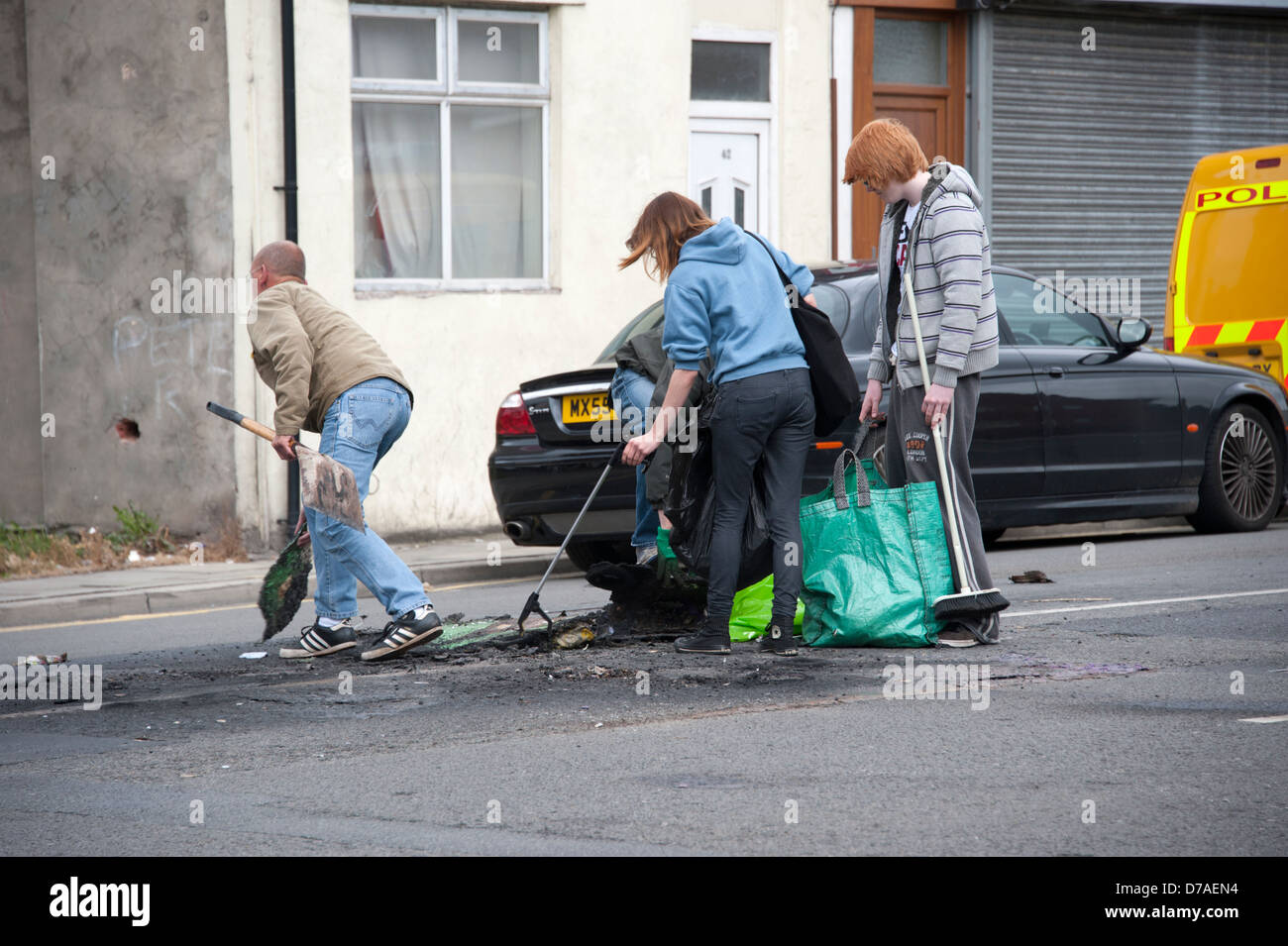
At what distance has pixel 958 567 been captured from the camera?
654 cm

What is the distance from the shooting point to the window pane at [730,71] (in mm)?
14328

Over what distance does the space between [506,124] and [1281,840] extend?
10491 millimetres

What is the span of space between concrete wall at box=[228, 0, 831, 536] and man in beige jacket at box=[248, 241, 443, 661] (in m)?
5.22

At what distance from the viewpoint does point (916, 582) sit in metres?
6.62

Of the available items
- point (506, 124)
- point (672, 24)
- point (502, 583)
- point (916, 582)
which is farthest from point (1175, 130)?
point (916, 582)

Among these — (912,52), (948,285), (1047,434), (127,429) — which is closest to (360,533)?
(948,285)

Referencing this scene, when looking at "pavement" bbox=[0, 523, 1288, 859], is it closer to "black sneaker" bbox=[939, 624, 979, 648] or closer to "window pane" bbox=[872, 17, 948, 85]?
"black sneaker" bbox=[939, 624, 979, 648]

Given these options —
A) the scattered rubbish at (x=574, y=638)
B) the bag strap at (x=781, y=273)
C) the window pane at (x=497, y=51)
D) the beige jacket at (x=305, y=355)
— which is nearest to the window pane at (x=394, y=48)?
the window pane at (x=497, y=51)

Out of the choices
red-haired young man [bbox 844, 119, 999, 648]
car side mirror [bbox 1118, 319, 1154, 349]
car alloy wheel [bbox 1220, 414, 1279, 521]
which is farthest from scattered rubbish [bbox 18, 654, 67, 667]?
car alloy wheel [bbox 1220, 414, 1279, 521]

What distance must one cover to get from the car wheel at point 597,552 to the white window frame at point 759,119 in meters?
5.19

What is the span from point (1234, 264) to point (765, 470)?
7.41m

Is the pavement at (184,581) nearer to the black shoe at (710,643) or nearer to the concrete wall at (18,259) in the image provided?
the concrete wall at (18,259)
